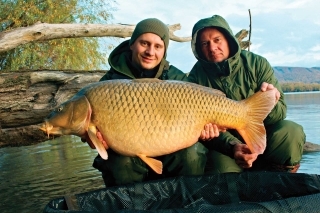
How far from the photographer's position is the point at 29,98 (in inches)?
145

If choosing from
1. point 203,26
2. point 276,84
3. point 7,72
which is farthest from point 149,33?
point 7,72

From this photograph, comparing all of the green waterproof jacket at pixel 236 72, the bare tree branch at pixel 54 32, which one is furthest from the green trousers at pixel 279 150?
the bare tree branch at pixel 54 32

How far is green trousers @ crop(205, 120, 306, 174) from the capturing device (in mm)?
2355

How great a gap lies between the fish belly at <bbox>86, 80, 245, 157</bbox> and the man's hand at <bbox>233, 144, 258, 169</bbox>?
11.7 inches

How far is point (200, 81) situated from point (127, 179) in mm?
820

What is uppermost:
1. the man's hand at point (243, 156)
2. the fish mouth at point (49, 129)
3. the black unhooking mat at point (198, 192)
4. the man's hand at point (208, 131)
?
the fish mouth at point (49, 129)

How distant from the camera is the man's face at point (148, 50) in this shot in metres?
2.40

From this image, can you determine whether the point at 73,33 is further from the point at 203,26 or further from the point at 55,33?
the point at 203,26

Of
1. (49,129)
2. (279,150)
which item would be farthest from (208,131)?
(49,129)

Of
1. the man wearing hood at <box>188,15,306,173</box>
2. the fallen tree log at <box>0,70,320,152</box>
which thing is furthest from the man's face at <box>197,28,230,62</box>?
the fallen tree log at <box>0,70,320,152</box>

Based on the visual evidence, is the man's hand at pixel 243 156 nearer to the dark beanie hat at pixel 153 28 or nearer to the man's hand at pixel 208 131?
the man's hand at pixel 208 131

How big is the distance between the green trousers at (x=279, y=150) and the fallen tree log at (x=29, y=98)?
1912 mm

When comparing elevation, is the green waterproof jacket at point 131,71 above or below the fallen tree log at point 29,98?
above

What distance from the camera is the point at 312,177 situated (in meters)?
1.74
